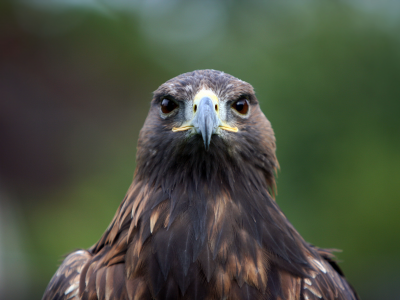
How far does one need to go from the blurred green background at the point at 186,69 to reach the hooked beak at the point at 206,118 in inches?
212

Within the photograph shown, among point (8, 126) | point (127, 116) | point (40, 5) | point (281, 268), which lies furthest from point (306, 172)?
point (40, 5)

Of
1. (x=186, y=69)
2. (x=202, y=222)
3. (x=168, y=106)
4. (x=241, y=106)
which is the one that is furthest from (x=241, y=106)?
(x=186, y=69)

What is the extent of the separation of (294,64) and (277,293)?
6676 mm

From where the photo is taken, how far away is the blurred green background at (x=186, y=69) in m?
7.66

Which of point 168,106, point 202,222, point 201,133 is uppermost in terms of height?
point 168,106

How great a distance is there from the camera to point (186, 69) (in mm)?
10078

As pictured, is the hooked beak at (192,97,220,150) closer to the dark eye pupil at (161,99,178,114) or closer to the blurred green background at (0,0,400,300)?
the dark eye pupil at (161,99,178,114)

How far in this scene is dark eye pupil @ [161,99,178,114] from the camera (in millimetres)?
2395

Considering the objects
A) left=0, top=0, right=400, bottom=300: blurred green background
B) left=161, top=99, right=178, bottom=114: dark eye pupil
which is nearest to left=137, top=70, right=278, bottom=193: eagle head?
left=161, top=99, right=178, bottom=114: dark eye pupil

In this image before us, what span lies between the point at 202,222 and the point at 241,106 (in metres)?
0.81

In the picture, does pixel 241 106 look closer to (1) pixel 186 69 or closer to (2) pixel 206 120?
(2) pixel 206 120

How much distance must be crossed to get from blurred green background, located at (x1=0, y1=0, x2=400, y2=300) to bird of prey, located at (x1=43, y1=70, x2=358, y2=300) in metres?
5.19

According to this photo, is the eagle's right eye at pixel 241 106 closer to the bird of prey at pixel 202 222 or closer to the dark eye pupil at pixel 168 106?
the bird of prey at pixel 202 222

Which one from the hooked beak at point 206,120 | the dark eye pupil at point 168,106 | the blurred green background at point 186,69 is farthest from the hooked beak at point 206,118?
the blurred green background at point 186,69
